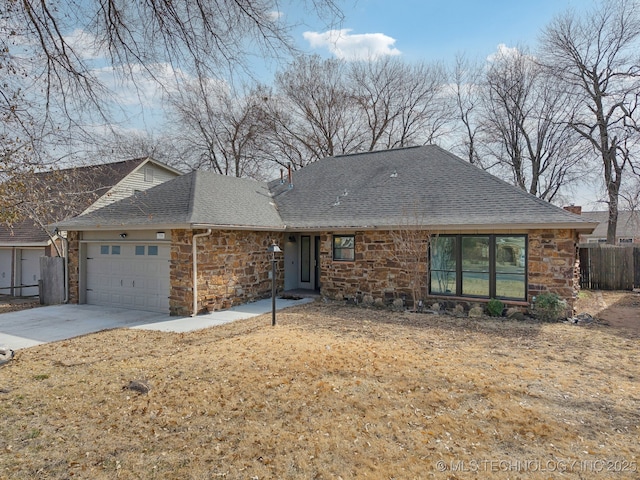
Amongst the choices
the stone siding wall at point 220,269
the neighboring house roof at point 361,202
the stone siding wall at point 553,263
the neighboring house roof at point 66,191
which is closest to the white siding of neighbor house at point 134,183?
the neighboring house roof at point 66,191

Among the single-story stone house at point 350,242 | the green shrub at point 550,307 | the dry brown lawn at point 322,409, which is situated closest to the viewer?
the dry brown lawn at point 322,409

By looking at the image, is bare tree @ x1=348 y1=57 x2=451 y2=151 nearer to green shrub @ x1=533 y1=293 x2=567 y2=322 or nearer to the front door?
the front door

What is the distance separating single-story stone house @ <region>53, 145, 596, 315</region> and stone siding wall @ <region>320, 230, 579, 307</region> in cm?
3

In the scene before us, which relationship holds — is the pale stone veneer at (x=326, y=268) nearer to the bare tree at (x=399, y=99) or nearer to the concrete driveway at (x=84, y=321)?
the concrete driveway at (x=84, y=321)

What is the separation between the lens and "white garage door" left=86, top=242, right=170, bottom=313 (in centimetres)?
1030

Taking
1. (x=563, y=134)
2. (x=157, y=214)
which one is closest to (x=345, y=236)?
(x=157, y=214)

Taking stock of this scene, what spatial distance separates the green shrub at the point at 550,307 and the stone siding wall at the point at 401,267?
228mm

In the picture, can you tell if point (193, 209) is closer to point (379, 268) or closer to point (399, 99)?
point (379, 268)

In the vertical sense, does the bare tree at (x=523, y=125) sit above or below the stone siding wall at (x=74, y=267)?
above

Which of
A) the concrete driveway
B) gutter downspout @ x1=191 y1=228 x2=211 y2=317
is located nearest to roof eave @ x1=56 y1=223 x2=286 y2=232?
gutter downspout @ x1=191 y1=228 x2=211 y2=317

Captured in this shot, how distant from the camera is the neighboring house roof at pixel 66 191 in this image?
5.94 metres

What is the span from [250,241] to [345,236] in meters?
2.87

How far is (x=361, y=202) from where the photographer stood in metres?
12.5

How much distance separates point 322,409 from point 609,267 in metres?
15.7
